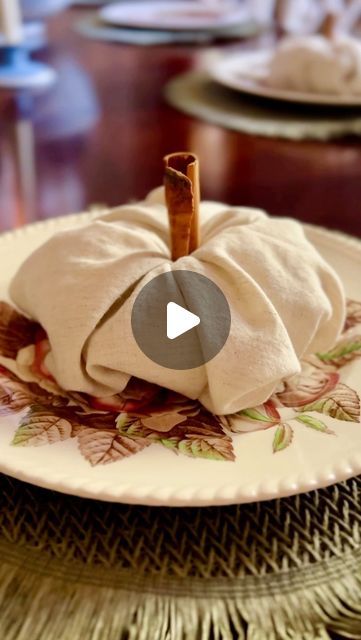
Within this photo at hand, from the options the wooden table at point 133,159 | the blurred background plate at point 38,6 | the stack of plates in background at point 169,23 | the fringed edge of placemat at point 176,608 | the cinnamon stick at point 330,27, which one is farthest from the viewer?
the stack of plates in background at point 169,23

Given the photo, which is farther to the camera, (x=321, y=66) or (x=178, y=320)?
(x=321, y=66)

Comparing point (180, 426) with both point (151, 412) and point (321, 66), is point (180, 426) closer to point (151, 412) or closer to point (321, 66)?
point (151, 412)

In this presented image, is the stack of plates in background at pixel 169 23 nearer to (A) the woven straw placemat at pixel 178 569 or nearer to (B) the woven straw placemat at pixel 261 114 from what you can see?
(B) the woven straw placemat at pixel 261 114

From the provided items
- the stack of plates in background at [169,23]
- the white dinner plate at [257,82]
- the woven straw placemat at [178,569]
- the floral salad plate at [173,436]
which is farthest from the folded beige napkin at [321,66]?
the woven straw placemat at [178,569]

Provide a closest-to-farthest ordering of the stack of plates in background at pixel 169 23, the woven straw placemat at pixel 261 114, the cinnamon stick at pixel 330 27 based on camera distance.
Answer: the woven straw placemat at pixel 261 114 < the cinnamon stick at pixel 330 27 < the stack of plates in background at pixel 169 23

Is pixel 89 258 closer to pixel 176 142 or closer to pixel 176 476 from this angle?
pixel 176 476

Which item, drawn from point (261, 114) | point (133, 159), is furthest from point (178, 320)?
point (261, 114)

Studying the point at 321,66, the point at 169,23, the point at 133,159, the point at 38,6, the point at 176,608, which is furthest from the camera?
the point at 169,23
